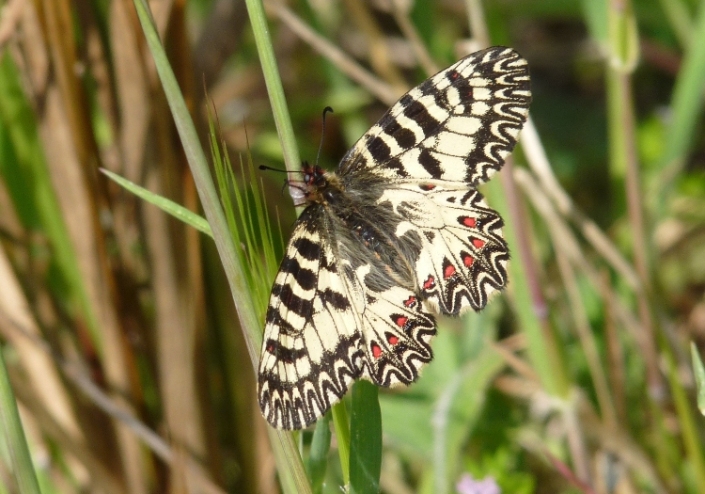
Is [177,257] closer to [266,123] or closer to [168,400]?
[168,400]

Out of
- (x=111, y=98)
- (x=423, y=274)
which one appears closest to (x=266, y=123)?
(x=111, y=98)

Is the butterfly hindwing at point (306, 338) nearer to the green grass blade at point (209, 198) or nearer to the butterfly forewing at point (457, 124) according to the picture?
the green grass blade at point (209, 198)

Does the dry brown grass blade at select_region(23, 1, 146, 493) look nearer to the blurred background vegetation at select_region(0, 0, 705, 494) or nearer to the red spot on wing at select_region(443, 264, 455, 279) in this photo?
the blurred background vegetation at select_region(0, 0, 705, 494)

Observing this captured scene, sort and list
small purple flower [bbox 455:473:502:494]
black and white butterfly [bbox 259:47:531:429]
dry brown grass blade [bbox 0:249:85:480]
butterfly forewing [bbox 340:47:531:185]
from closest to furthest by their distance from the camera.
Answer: black and white butterfly [bbox 259:47:531:429] < butterfly forewing [bbox 340:47:531:185] < small purple flower [bbox 455:473:502:494] < dry brown grass blade [bbox 0:249:85:480]

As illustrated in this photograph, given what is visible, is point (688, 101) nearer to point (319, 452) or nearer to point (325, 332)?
point (325, 332)

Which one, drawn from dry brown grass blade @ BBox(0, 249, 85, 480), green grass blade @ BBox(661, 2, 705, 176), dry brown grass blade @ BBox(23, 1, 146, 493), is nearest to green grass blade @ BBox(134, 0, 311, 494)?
dry brown grass blade @ BBox(23, 1, 146, 493)
